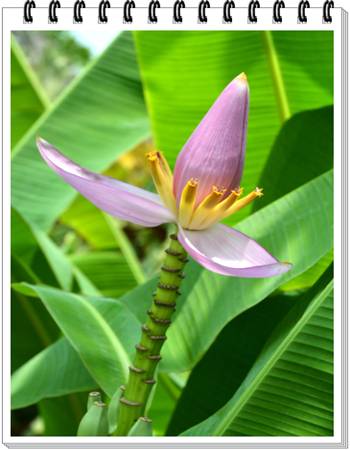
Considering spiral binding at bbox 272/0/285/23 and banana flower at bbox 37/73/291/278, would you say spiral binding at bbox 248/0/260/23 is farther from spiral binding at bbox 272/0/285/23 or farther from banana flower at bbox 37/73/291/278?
banana flower at bbox 37/73/291/278

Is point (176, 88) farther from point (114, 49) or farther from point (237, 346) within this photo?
point (237, 346)

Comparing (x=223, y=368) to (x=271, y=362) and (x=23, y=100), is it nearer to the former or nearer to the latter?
(x=271, y=362)

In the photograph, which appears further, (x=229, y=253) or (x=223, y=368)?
(x=223, y=368)

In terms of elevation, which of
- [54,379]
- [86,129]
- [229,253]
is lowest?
[54,379]

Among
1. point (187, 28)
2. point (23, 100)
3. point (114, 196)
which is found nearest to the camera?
point (114, 196)

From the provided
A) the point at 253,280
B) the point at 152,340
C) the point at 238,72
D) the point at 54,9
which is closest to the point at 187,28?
the point at 238,72

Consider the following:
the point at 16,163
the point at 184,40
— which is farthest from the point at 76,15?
the point at 16,163
